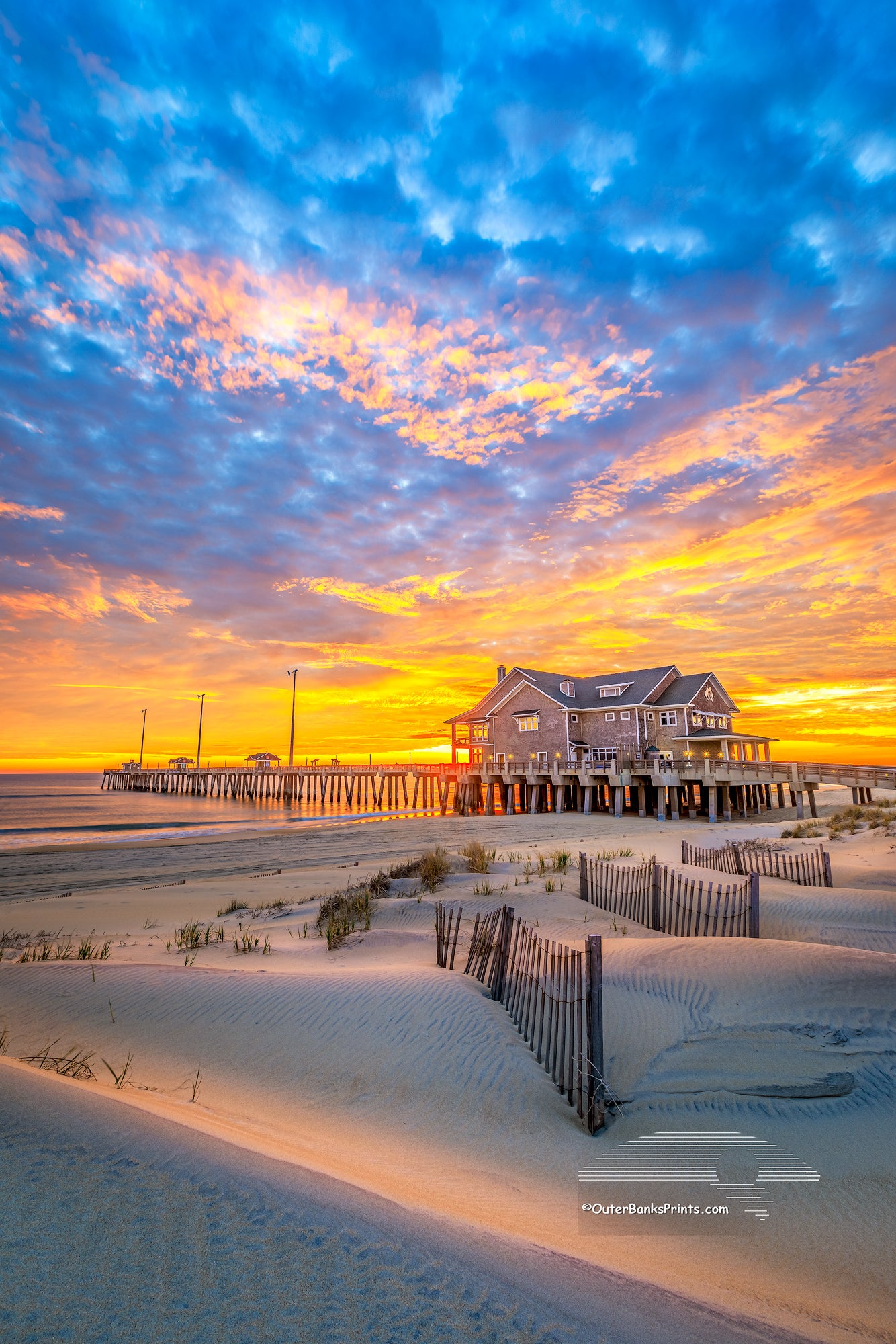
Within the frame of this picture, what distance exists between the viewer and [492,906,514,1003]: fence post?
7285 millimetres

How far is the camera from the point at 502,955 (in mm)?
7371

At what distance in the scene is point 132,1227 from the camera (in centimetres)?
260

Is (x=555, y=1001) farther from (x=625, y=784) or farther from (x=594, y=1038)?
(x=625, y=784)

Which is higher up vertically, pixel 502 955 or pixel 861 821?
pixel 861 821

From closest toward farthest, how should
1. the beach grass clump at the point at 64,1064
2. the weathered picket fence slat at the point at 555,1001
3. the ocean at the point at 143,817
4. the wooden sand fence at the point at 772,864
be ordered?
the beach grass clump at the point at 64,1064 < the weathered picket fence slat at the point at 555,1001 < the wooden sand fence at the point at 772,864 < the ocean at the point at 143,817

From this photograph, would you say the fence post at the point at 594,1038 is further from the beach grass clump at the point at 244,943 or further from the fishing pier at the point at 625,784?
the fishing pier at the point at 625,784

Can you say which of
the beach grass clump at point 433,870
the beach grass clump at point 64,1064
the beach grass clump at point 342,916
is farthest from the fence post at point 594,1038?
the beach grass clump at point 433,870

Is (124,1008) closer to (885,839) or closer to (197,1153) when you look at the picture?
(197,1153)

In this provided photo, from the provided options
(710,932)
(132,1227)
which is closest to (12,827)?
(710,932)

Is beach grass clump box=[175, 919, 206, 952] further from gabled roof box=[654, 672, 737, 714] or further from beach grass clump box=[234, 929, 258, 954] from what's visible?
gabled roof box=[654, 672, 737, 714]
